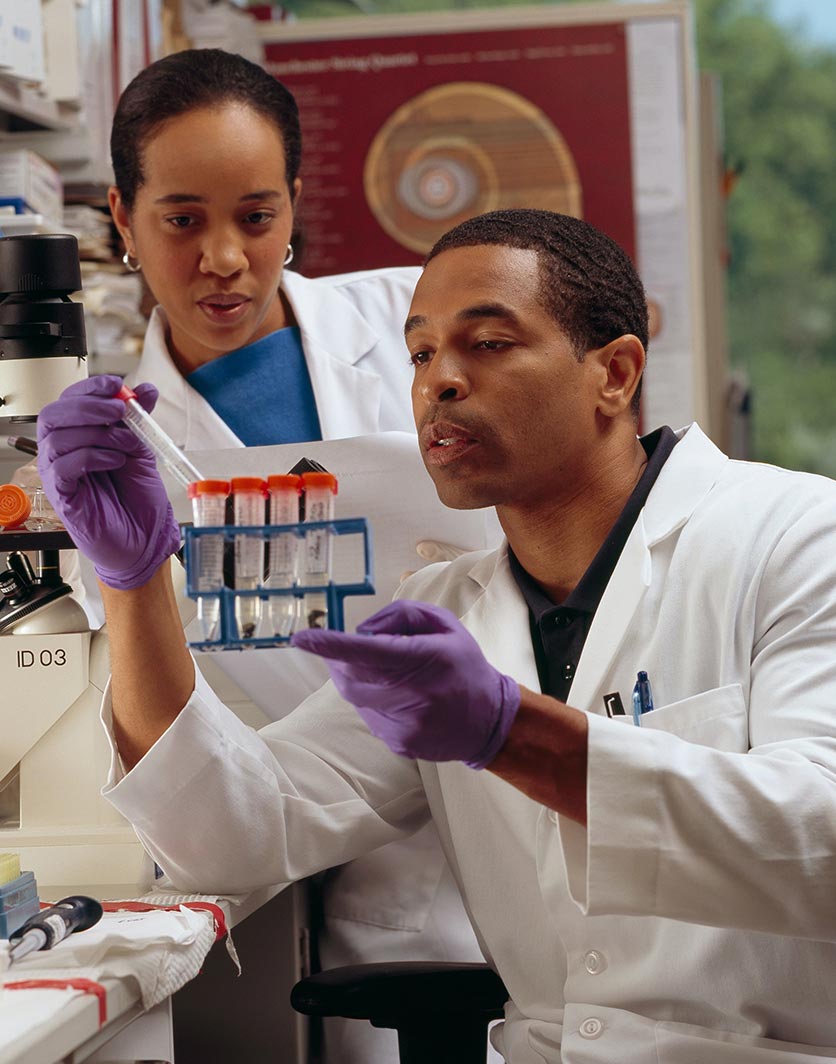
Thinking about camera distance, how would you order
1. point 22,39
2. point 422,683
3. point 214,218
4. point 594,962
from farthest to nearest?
point 22,39 < point 214,218 < point 594,962 < point 422,683

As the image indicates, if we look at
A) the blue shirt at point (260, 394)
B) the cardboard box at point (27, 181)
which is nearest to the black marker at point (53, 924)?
the blue shirt at point (260, 394)

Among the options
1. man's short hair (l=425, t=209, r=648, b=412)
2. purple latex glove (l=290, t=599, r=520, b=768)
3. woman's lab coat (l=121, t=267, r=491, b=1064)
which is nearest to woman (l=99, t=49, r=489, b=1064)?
woman's lab coat (l=121, t=267, r=491, b=1064)

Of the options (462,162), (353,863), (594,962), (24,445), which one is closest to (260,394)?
(24,445)

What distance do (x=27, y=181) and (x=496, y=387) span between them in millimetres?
1639

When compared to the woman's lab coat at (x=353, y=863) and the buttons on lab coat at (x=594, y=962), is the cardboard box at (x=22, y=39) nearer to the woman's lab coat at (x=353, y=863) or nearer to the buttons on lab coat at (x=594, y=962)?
the woman's lab coat at (x=353, y=863)

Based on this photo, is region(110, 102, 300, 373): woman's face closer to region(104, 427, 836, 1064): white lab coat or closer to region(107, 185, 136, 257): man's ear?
region(107, 185, 136, 257): man's ear

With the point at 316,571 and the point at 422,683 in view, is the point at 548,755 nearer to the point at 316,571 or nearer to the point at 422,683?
the point at 422,683

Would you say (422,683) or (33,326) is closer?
(422,683)

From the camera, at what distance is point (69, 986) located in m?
1.14

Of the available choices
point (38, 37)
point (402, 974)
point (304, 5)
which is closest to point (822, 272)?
point (304, 5)

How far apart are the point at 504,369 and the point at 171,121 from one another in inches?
30.1

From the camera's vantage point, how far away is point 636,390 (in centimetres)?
154

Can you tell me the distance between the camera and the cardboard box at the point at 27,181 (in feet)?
8.89

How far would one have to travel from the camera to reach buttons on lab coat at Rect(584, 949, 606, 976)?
136 centimetres
